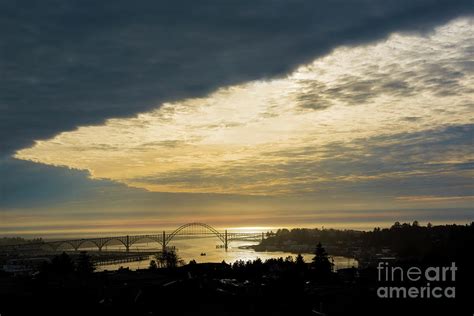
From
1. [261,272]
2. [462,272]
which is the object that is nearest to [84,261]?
[261,272]

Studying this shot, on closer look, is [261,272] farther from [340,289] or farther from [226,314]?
[226,314]

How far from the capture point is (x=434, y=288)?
1257 inches

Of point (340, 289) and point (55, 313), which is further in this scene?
point (340, 289)

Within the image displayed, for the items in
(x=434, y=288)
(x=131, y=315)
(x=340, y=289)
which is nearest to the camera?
(x=131, y=315)

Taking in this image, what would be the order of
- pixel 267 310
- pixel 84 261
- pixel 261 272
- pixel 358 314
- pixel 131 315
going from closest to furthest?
pixel 131 315 < pixel 267 310 < pixel 358 314 < pixel 261 272 < pixel 84 261

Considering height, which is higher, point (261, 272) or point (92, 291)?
Result: point (92, 291)

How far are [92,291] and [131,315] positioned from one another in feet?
23.1

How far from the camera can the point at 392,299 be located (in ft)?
100

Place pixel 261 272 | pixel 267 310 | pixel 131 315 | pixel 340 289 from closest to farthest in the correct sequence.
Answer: pixel 131 315 → pixel 267 310 → pixel 340 289 → pixel 261 272

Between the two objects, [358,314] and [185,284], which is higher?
[185,284]

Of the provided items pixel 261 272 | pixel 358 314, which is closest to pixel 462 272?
pixel 358 314

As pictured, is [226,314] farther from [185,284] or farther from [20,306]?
[20,306]

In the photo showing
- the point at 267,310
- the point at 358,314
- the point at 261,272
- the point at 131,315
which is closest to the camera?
the point at 131,315

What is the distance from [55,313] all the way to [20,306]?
2804 mm
